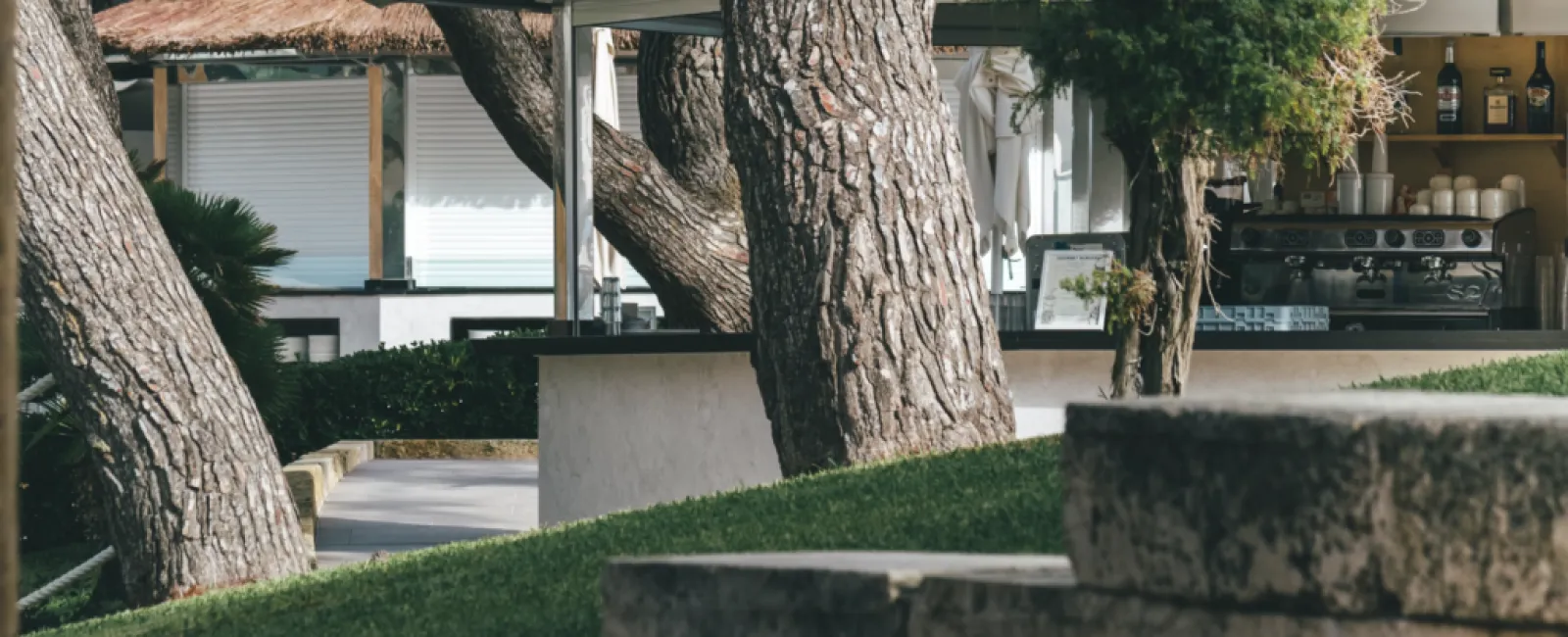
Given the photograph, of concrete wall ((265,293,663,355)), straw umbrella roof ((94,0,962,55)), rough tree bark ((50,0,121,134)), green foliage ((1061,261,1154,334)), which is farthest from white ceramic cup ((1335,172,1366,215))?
concrete wall ((265,293,663,355))

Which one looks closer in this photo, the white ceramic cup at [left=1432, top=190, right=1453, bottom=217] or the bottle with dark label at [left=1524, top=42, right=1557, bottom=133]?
the white ceramic cup at [left=1432, top=190, right=1453, bottom=217]

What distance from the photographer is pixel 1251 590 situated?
1.77m

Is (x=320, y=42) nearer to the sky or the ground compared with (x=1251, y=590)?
nearer to the sky

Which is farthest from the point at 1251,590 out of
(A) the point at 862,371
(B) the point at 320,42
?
(B) the point at 320,42

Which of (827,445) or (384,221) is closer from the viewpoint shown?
(827,445)

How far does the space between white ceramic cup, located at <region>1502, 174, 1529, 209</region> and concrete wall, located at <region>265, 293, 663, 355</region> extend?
9.82 m

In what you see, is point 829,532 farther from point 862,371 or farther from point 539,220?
point 539,220

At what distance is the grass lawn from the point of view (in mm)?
9273

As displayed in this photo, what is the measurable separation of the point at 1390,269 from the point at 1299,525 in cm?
869

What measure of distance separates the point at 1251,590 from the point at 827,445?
4014 mm

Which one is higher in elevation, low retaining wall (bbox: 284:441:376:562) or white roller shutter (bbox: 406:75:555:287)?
white roller shutter (bbox: 406:75:555:287)

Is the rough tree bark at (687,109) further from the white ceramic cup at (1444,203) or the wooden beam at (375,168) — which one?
the wooden beam at (375,168)

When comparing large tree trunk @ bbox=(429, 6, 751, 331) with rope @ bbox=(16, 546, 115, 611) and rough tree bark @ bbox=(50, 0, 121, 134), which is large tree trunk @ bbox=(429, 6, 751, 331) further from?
rope @ bbox=(16, 546, 115, 611)

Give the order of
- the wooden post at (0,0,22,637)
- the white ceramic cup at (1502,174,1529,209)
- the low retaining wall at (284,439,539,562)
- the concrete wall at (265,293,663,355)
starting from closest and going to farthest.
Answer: the wooden post at (0,0,22,637) → the white ceramic cup at (1502,174,1529,209) → the low retaining wall at (284,439,539,562) → the concrete wall at (265,293,663,355)
